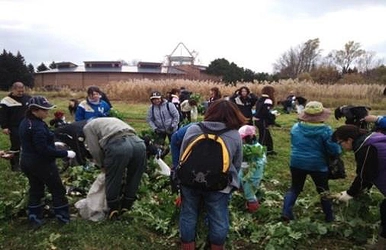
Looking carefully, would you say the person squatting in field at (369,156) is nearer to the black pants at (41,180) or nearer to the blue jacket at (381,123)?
the blue jacket at (381,123)

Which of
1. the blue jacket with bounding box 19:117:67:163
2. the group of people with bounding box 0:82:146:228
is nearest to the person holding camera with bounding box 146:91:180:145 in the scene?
the group of people with bounding box 0:82:146:228

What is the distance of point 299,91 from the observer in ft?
90.2

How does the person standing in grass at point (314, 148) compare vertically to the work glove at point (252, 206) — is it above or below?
above

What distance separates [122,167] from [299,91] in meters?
24.2

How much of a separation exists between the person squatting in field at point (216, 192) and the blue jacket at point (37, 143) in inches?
69.8

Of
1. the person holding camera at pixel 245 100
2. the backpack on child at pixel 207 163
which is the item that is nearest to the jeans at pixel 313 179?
the backpack on child at pixel 207 163

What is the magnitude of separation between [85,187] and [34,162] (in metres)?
1.78

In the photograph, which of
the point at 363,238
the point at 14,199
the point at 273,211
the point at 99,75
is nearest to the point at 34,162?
the point at 14,199

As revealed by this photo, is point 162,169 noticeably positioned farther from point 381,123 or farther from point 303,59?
point 303,59

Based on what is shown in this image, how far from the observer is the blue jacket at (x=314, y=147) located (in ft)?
16.1

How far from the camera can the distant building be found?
60222 mm

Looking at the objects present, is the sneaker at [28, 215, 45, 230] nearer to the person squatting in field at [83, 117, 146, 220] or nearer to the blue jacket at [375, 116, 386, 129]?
the person squatting in field at [83, 117, 146, 220]

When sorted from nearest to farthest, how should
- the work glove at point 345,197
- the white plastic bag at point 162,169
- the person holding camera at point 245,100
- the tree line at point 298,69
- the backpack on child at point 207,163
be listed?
the backpack on child at point 207,163, the work glove at point 345,197, the white plastic bag at point 162,169, the person holding camera at point 245,100, the tree line at point 298,69

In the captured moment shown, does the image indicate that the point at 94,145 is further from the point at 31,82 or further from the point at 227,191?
the point at 31,82
